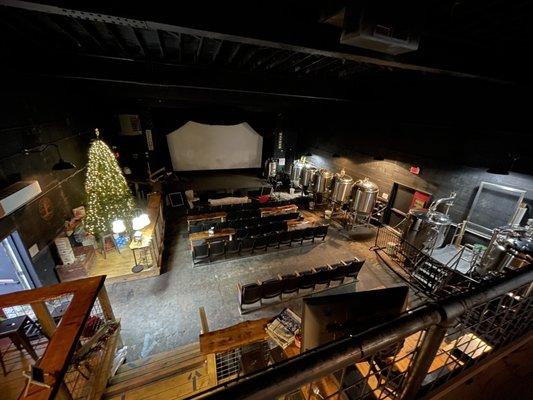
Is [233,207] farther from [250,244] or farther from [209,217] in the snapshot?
[250,244]

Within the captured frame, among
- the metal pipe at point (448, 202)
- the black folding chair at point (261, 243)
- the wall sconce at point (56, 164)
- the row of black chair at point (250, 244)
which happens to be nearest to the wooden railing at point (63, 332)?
the row of black chair at point (250, 244)

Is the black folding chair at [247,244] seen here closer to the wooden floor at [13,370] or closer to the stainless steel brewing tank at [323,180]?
the wooden floor at [13,370]

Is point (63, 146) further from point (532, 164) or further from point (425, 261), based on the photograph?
point (532, 164)

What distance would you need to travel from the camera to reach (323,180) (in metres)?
11.4

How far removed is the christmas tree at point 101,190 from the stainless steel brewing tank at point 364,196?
28.1ft

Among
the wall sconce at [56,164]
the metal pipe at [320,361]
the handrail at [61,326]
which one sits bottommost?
the handrail at [61,326]

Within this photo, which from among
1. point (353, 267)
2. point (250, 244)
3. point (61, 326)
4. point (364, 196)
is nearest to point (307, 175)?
point (364, 196)

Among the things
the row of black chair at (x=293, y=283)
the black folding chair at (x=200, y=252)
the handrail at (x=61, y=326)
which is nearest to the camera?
the handrail at (x=61, y=326)

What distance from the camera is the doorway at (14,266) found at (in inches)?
187

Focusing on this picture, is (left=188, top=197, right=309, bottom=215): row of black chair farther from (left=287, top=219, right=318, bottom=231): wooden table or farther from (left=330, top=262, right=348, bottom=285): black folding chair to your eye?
(left=330, top=262, right=348, bottom=285): black folding chair

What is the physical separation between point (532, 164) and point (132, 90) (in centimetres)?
1240

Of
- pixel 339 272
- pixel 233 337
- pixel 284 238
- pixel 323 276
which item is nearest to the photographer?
pixel 233 337

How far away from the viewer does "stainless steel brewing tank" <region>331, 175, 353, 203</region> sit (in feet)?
33.3

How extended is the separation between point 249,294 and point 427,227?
5287 mm
